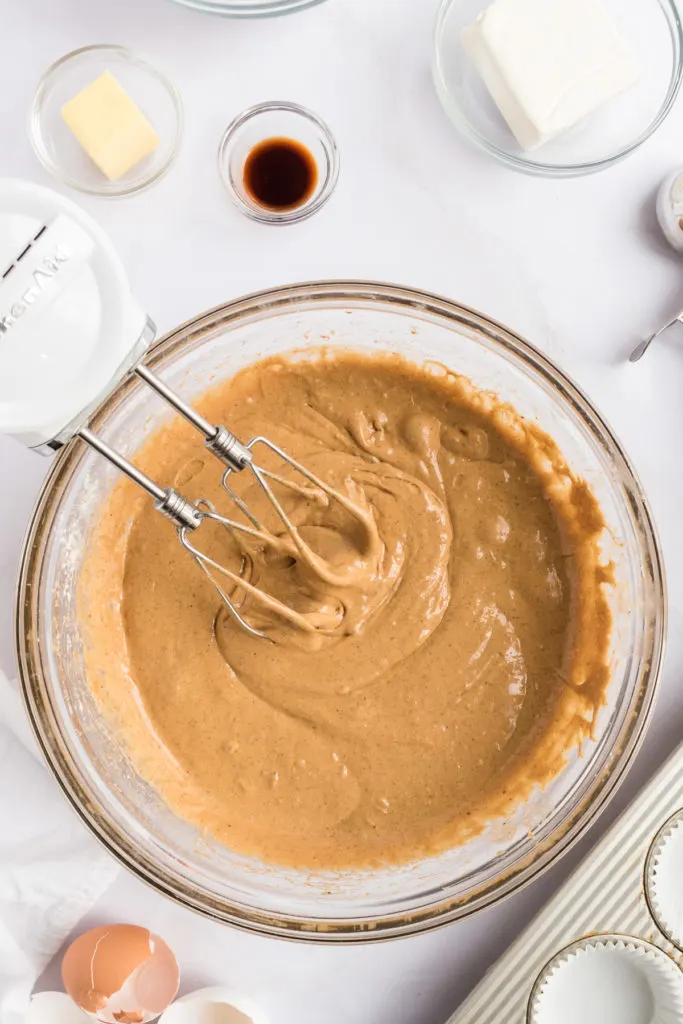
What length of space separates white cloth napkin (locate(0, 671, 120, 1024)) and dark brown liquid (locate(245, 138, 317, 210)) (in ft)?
3.11

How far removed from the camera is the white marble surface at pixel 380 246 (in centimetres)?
154

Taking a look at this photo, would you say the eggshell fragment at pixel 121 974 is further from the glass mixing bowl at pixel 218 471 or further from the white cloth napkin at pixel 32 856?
the glass mixing bowl at pixel 218 471

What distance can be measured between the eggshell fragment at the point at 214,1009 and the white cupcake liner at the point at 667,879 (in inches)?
26.9

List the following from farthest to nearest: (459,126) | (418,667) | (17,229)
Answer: (459,126)
(418,667)
(17,229)

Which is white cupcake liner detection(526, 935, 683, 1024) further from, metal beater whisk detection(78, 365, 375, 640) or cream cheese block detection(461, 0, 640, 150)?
cream cheese block detection(461, 0, 640, 150)

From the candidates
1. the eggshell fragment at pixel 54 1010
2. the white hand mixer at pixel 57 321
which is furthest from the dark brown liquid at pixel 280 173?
the eggshell fragment at pixel 54 1010

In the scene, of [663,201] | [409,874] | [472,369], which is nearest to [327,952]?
[409,874]

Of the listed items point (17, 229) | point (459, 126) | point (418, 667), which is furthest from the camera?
point (459, 126)

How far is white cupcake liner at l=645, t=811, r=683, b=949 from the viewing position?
1.38 metres

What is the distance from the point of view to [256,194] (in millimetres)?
1578

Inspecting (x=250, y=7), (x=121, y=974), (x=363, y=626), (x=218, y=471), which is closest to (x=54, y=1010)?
(x=121, y=974)

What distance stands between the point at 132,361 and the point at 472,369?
656 mm

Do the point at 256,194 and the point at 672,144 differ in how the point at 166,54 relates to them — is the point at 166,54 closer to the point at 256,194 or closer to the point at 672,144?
the point at 256,194

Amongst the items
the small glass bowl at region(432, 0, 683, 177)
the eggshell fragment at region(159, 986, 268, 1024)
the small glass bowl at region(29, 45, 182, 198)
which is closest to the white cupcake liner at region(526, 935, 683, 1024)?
the eggshell fragment at region(159, 986, 268, 1024)
